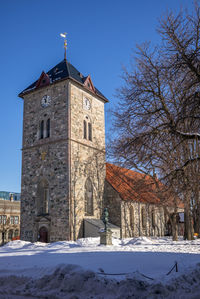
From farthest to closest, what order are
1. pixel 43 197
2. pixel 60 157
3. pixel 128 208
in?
pixel 128 208 → pixel 43 197 → pixel 60 157

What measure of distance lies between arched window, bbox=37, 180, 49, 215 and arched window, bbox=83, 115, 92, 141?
5706mm

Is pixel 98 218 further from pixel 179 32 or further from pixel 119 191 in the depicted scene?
pixel 179 32

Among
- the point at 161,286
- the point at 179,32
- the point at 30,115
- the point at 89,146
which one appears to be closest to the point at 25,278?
the point at 161,286

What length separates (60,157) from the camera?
25.8 m

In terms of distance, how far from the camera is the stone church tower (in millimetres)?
24875

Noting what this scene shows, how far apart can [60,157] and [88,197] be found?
4622 millimetres

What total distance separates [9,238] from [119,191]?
3131cm

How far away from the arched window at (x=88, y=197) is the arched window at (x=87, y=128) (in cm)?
409

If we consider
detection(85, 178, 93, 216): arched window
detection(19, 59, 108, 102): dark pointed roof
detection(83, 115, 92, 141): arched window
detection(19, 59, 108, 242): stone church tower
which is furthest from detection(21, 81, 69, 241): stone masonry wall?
detection(85, 178, 93, 216): arched window

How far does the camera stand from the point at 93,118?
29.9m

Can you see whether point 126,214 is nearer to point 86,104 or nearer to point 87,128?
point 87,128

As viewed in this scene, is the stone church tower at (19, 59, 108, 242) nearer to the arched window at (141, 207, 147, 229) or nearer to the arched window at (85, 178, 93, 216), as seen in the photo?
Result: the arched window at (85, 178, 93, 216)

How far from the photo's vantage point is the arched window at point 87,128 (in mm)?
28531

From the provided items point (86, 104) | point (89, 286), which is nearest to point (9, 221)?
point (86, 104)
